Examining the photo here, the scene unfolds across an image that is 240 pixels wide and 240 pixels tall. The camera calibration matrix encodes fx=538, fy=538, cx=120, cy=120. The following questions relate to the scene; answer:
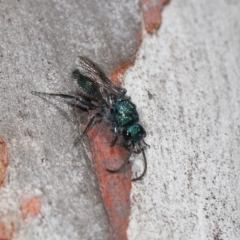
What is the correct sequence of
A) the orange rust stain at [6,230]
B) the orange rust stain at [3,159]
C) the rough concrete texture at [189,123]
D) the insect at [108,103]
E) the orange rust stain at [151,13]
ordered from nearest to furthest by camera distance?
the orange rust stain at [6,230] → the orange rust stain at [3,159] → the rough concrete texture at [189,123] → the insect at [108,103] → the orange rust stain at [151,13]

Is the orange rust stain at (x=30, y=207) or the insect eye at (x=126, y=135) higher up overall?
the insect eye at (x=126, y=135)

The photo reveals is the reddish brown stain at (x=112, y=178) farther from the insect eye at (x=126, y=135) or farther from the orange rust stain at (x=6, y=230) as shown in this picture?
the orange rust stain at (x=6, y=230)

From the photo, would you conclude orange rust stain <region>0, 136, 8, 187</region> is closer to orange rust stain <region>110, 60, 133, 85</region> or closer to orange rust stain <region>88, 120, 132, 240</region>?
orange rust stain <region>88, 120, 132, 240</region>

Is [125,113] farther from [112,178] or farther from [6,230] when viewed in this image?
[6,230]

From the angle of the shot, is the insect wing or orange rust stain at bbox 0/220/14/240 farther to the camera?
the insect wing

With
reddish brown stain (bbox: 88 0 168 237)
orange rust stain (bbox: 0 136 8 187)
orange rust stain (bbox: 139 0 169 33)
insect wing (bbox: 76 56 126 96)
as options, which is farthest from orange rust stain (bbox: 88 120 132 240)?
orange rust stain (bbox: 139 0 169 33)

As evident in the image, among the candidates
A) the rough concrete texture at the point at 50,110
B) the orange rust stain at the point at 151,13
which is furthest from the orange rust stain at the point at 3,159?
the orange rust stain at the point at 151,13

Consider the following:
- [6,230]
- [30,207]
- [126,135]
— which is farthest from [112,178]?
[6,230]
